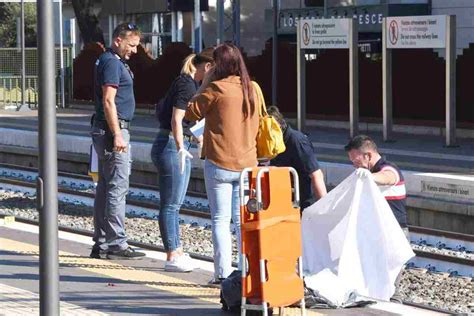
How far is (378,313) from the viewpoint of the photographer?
7832 mm

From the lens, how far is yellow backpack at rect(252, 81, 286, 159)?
8180 mm

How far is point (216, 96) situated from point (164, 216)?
5.33 ft

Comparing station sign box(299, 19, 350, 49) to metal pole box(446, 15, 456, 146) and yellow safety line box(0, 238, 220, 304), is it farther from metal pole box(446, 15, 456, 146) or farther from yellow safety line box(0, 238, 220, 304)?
yellow safety line box(0, 238, 220, 304)

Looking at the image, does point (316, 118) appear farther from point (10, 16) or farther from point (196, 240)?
point (10, 16)

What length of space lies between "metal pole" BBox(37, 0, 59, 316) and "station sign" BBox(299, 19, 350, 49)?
18.0 meters

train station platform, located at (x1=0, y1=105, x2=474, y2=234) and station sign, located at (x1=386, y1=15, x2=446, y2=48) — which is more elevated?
station sign, located at (x1=386, y1=15, x2=446, y2=48)

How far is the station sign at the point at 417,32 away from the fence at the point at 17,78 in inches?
635

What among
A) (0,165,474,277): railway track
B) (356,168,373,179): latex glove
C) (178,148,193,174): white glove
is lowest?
(0,165,474,277): railway track

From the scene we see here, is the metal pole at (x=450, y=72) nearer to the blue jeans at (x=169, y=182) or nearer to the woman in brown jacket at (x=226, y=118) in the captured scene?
the blue jeans at (x=169, y=182)

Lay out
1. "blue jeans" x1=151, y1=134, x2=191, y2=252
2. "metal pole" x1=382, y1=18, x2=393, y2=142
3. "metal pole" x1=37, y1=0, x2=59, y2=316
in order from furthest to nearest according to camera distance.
→ "metal pole" x1=382, y1=18, x2=393, y2=142, "blue jeans" x1=151, y1=134, x2=191, y2=252, "metal pole" x1=37, y1=0, x2=59, y2=316

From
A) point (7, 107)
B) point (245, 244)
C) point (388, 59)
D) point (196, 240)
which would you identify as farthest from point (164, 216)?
point (7, 107)

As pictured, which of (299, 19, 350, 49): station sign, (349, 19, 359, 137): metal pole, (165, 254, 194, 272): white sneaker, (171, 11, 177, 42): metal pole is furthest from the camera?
(171, 11, 177, 42): metal pole

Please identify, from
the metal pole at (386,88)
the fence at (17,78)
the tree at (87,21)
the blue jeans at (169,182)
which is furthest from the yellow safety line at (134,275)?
the tree at (87,21)

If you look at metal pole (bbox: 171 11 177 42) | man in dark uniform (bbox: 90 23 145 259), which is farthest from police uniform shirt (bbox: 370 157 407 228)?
metal pole (bbox: 171 11 177 42)
